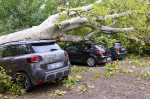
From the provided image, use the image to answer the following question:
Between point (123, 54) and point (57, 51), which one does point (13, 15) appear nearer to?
point (57, 51)

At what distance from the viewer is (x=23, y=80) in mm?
4898

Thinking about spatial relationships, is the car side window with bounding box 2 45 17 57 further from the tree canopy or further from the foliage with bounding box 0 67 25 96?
the tree canopy

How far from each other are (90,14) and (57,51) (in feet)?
11.3

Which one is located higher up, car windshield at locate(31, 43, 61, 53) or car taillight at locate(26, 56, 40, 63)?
car windshield at locate(31, 43, 61, 53)

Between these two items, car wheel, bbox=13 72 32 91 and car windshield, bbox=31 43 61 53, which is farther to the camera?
car windshield, bbox=31 43 61 53

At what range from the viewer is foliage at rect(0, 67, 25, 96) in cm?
477

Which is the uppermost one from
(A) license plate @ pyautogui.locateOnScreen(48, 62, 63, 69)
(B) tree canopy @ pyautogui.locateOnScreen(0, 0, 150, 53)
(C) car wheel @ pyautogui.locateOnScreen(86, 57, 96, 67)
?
(B) tree canopy @ pyautogui.locateOnScreen(0, 0, 150, 53)

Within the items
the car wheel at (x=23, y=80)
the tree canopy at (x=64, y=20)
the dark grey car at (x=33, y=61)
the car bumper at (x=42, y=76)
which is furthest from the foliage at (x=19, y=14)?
the car bumper at (x=42, y=76)

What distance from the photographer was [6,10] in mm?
9688

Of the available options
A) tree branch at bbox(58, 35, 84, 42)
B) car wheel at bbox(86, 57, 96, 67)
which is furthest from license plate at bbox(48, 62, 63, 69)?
car wheel at bbox(86, 57, 96, 67)

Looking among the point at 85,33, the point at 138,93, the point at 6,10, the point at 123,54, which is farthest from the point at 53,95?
the point at 123,54

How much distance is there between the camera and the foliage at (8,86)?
4766 mm

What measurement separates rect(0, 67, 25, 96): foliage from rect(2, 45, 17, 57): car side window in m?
0.65

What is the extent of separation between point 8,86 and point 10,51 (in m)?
1.19
